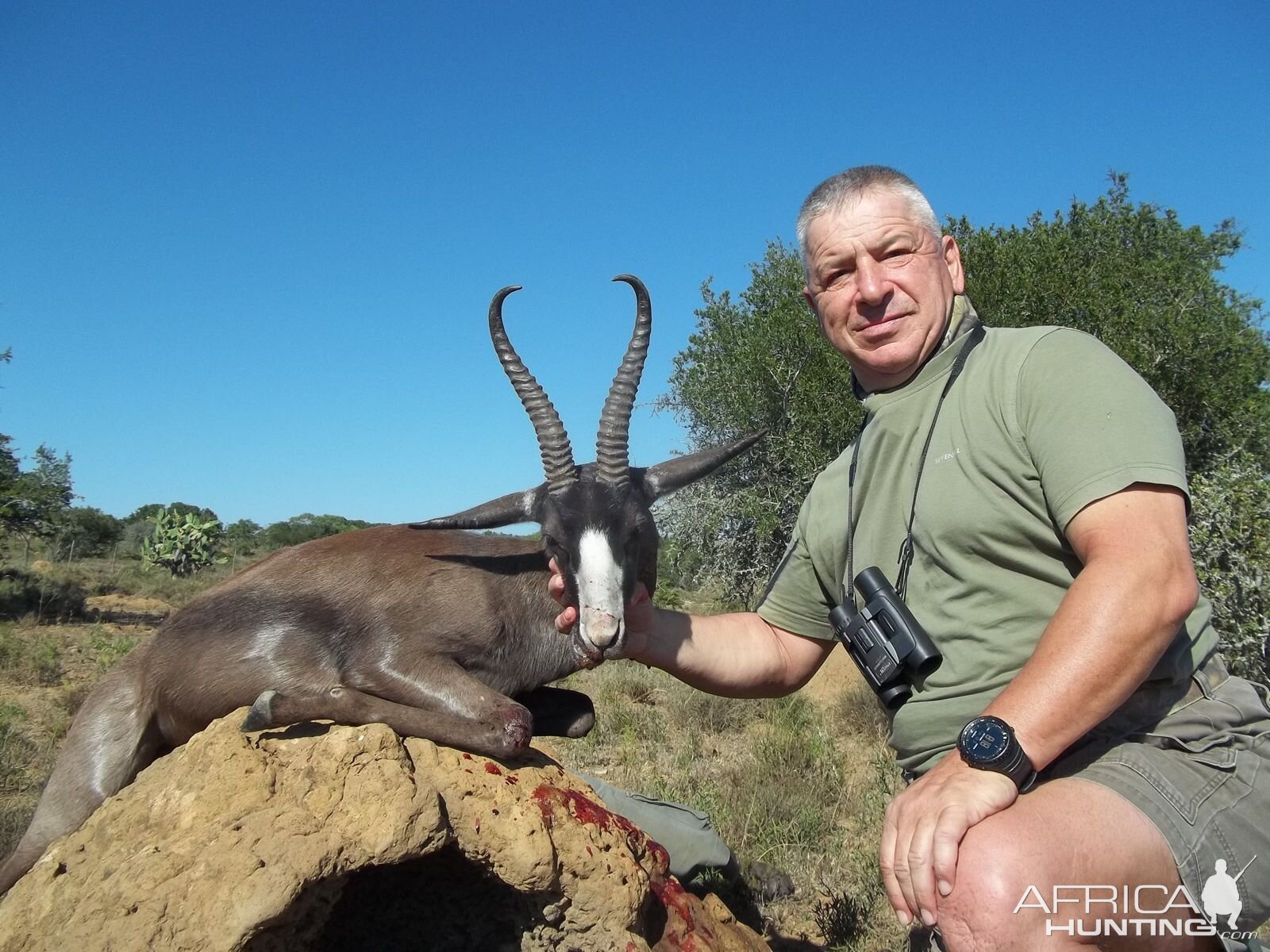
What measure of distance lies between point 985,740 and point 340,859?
2.12 metres

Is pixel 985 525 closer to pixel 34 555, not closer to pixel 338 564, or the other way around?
pixel 338 564

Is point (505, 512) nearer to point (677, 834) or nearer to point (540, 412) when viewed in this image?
point (540, 412)

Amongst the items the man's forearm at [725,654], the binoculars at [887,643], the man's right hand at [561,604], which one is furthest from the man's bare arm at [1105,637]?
the man's right hand at [561,604]

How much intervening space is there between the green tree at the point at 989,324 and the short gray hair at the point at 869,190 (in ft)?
23.8

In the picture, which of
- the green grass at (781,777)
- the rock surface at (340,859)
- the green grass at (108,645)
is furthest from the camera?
the green grass at (108,645)

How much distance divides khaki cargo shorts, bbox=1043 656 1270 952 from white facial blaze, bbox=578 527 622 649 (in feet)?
5.56

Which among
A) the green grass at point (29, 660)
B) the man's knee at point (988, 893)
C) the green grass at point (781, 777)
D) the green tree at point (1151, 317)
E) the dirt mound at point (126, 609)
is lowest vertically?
the green grass at point (781, 777)

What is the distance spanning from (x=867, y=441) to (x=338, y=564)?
8.52ft

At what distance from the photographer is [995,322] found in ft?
44.1

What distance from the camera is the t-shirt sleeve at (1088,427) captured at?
254 centimetres

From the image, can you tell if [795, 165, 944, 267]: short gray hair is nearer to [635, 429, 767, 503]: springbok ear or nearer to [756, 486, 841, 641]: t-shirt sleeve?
[756, 486, 841, 641]: t-shirt sleeve

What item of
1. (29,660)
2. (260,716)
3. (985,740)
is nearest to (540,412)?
(260,716)

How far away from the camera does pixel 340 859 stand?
3209mm

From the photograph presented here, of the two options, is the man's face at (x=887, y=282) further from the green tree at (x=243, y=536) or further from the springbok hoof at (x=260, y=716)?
the green tree at (x=243, y=536)
